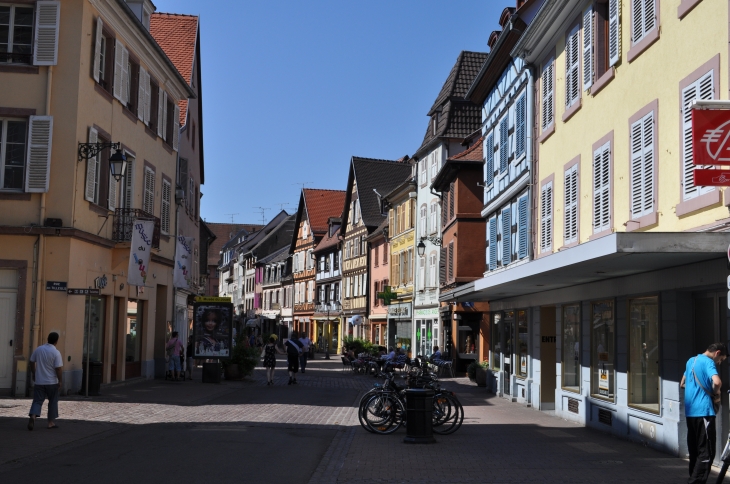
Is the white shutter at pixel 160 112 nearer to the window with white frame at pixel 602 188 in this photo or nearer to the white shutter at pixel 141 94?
the white shutter at pixel 141 94

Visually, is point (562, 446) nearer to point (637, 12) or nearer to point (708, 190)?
point (708, 190)

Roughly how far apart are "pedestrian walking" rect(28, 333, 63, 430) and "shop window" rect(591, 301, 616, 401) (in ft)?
31.3

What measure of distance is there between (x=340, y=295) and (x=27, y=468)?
62.6 m

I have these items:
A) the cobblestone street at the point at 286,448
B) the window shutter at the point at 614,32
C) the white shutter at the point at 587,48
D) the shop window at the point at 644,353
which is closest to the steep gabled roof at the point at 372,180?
the cobblestone street at the point at 286,448

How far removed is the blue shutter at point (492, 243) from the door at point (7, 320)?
526 inches

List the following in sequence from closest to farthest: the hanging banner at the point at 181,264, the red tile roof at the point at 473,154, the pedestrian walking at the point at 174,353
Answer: the pedestrian walking at the point at 174,353
the hanging banner at the point at 181,264
the red tile roof at the point at 473,154

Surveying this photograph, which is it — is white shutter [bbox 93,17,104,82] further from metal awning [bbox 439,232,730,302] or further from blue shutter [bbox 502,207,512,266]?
metal awning [bbox 439,232,730,302]

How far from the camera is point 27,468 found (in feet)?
37.0

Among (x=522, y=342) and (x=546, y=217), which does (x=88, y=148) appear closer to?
(x=546, y=217)

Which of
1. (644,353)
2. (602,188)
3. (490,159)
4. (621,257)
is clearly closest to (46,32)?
(490,159)

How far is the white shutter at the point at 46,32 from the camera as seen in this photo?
2198 centimetres

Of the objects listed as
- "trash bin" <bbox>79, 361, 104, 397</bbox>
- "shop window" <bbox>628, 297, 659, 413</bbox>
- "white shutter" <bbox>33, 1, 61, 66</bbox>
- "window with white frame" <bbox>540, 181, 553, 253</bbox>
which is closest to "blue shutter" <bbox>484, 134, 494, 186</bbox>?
"window with white frame" <bbox>540, 181, 553, 253</bbox>

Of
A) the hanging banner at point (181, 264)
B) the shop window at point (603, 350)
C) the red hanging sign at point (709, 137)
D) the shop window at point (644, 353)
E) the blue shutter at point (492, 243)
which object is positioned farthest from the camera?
the hanging banner at point (181, 264)

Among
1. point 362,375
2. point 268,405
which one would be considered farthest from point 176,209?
point 268,405
